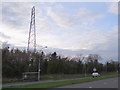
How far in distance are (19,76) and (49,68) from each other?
18458 millimetres

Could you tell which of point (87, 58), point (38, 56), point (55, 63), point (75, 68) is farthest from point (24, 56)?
point (87, 58)

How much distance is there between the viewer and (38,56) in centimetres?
6956

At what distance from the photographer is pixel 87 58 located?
382 feet

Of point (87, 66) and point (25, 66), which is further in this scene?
point (87, 66)

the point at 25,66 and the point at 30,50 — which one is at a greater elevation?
the point at 30,50

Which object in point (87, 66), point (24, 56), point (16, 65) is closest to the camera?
point (16, 65)

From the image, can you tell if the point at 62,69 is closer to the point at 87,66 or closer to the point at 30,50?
the point at 30,50

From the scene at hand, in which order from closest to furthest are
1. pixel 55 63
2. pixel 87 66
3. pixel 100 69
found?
pixel 55 63
pixel 87 66
pixel 100 69

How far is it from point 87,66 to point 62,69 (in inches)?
1083

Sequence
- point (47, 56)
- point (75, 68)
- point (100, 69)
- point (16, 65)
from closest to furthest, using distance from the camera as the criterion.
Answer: point (16, 65) < point (47, 56) < point (75, 68) < point (100, 69)

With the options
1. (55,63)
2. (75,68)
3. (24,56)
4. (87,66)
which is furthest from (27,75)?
(87,66)

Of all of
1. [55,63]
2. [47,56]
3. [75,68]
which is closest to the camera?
[55,63]

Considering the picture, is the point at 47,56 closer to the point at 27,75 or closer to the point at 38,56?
the point at 38,56

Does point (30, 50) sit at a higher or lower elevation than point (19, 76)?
higher
